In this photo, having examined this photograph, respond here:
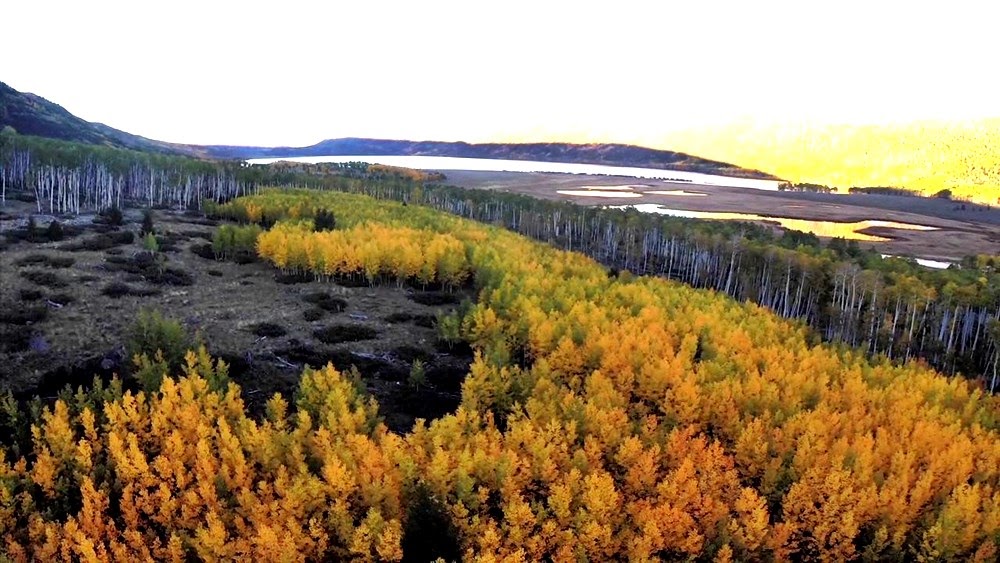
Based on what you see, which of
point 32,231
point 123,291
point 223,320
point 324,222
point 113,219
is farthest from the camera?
point 113,219

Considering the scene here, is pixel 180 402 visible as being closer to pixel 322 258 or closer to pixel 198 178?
pixel 322 258

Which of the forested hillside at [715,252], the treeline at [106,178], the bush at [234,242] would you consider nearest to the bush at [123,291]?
the bush at [234,242]

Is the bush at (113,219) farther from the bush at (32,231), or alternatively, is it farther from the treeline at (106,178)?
the treeline at (106,178)

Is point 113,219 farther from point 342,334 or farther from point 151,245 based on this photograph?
point 342,334

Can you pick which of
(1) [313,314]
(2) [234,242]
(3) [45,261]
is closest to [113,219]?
(2) [234,242]

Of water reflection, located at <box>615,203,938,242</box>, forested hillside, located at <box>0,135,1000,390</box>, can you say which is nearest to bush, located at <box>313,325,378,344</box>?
forested hillside, located at <box>0,135,1000,390</box>

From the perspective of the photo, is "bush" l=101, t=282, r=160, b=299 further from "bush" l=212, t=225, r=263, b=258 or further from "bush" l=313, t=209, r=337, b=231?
"bush" l=313, t=209, r=337, b=231

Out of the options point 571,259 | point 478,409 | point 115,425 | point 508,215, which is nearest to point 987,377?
point 571,259
